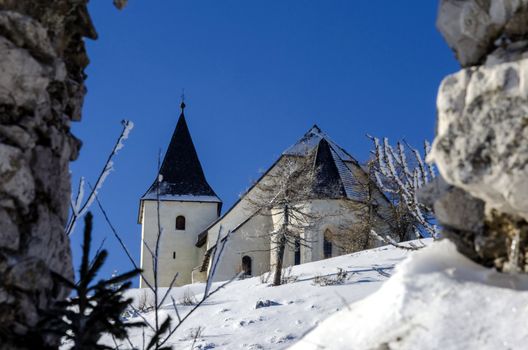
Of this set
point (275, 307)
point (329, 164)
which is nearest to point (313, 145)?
point (329, 164)

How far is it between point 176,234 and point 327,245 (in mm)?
11196

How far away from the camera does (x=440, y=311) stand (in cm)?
306

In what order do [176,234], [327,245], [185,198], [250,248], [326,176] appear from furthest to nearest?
[185,198]
[176,234]
[250,248]
[326,176]
[327,245]

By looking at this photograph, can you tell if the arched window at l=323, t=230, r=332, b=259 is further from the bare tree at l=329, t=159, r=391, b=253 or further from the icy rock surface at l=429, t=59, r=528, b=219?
the icy rock surface at l=429, t=59, r=528, b=219

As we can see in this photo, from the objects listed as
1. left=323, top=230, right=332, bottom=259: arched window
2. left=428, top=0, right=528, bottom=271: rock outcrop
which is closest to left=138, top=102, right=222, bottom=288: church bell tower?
left=323, top=230, right=332, bottom=259: arched window

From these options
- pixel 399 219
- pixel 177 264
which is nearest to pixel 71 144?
pixel 399 219

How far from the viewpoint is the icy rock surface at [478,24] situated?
10.7 ft

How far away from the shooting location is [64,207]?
4.28 meters

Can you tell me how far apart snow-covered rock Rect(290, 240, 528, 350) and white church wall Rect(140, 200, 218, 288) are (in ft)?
123

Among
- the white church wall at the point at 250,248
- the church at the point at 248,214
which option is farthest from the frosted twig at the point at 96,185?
the white church wall at the point at 250,248

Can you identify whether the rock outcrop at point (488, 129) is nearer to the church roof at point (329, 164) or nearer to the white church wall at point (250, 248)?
the church roof at point (329, 164)

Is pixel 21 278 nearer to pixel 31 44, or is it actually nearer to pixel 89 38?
pixel 31 44

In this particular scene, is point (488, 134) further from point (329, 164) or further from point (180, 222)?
point (180, 222)

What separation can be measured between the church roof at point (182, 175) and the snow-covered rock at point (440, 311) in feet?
127
